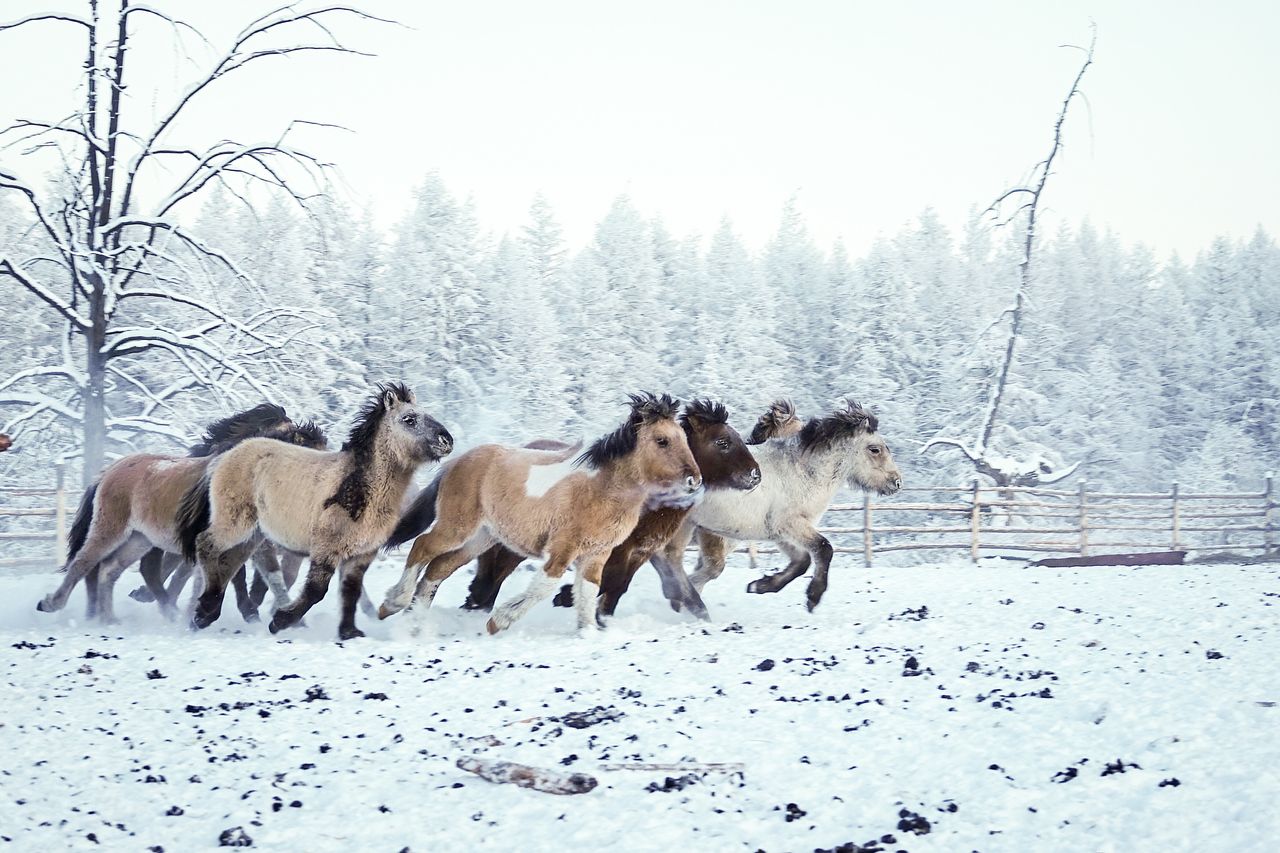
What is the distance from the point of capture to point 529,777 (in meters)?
4.12

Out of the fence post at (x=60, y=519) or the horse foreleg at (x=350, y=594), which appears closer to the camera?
the horse foreleg at (x=350, y=594)

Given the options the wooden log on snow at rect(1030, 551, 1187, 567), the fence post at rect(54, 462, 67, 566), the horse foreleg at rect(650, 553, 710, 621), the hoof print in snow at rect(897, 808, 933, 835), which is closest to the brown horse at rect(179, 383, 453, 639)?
the horse foreleg at rect(650, 553, 710, 621)

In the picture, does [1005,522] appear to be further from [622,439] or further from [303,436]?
[303,436]

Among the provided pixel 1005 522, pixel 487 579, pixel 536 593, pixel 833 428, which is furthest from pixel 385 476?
pixel 1005 522

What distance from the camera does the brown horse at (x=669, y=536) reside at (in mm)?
8172

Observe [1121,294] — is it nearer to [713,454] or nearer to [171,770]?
[713,454]

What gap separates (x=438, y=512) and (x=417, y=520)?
1.27ft

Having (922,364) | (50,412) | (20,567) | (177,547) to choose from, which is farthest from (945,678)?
(922,364)

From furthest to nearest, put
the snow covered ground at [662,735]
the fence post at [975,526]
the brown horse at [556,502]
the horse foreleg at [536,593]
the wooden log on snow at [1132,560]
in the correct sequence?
the fence post at [975,526], the wooden log on snow at [1132,560], the brown horse at [556,502], the horse foreleg at [536,593], the snow covered ground at [662,735]

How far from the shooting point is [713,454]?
8586 millimetres

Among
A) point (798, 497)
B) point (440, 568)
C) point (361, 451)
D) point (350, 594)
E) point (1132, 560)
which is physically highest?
point (361, 451)

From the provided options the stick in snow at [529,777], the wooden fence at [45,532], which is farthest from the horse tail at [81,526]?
the wooden fence at [45,532]

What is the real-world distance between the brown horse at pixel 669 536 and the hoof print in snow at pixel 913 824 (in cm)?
446

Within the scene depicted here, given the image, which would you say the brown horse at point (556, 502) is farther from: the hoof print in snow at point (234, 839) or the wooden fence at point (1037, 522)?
the wooden fence at point (1037, 522)
